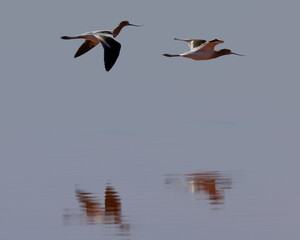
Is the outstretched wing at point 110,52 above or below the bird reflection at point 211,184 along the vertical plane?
above

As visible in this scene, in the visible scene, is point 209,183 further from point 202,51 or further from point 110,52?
point 110,52

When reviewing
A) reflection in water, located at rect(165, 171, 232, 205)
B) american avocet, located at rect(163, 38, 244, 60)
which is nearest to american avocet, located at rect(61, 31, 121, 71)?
american avocet, located at rect(163, 38, 244, 60)

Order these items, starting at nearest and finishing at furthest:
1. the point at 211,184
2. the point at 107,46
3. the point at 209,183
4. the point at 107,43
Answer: the point at 107,46 < the point at 107,43 < the point at 211,184 < the point at 209,183

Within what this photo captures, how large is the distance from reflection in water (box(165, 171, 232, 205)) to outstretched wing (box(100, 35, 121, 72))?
5.51m

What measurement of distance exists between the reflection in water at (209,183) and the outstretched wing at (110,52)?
551 centimetres

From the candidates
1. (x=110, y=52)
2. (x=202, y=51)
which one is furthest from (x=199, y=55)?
(x=110, y=52)

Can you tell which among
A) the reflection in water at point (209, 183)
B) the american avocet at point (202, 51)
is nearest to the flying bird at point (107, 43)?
the american avocet at point (202, 51)

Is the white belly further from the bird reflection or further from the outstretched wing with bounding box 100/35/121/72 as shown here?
the outstretched wing with bounding box 100/35/121/72

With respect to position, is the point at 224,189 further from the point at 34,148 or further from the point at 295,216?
the point at 34,148

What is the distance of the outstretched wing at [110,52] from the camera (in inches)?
1415

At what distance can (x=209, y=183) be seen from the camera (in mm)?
40844

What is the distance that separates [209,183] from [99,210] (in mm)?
7081

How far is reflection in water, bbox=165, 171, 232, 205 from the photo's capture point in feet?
123

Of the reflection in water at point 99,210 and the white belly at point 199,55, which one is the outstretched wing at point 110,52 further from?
the white belly at point 199,55
